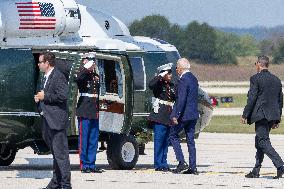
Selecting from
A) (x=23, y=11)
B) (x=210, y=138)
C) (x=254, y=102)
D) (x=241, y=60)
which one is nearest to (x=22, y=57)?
(x=23, y=11)

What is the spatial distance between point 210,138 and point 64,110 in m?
17.3

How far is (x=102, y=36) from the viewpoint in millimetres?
22125

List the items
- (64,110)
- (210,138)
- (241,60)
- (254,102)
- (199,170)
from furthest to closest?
(241,60), (210,138), (199,170), (254,102), (64,110)

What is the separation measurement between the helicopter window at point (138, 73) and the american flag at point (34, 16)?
280 cm

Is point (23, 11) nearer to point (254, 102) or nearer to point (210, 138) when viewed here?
point (254, 102)

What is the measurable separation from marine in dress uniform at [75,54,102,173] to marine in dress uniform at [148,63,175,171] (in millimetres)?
1214

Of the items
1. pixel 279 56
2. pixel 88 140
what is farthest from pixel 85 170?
pixel 279 56

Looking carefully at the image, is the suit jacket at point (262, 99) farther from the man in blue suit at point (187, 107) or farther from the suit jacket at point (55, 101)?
the suit jacket at point (55, 101)

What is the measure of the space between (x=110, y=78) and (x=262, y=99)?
343 cm

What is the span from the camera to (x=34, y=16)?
63.6 feet

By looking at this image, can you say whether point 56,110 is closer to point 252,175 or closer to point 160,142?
point 252,175

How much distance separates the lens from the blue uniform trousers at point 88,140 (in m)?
20.2

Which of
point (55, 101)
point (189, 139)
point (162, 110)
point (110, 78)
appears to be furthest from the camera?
point (110, 78)

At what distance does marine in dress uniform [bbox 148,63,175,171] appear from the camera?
20922 mm
